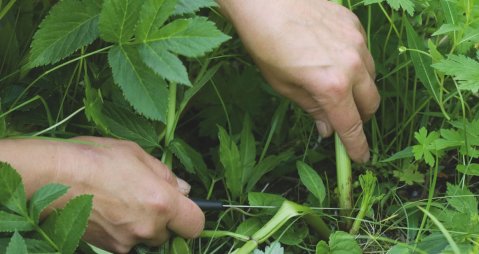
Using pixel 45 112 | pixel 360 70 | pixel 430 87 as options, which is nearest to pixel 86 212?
pixel 45 112

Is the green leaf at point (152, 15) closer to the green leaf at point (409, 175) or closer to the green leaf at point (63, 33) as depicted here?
the green leaf at point (63, 33)

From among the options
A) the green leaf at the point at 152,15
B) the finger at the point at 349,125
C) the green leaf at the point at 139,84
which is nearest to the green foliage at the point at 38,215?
the green leaf at the point at 139,84

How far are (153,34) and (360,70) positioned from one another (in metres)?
0.39

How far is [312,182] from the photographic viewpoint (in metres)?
Answer: 1.35

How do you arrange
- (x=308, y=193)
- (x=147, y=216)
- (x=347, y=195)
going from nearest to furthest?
(x=147, y=216), (x=347, y=195), (x=308, y=193)

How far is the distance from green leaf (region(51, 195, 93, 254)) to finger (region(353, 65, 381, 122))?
538 mm

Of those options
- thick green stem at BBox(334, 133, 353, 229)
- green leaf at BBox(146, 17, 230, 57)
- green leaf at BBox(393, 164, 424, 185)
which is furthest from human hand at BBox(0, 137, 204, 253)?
green leaf at BBox(393, 164, 424, 185)

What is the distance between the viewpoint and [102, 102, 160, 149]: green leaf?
131cm

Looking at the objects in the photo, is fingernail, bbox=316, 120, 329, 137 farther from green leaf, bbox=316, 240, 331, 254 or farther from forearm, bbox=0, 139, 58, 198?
forearm, bbox=0, 139, 58, 198

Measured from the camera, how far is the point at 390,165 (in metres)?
1.47

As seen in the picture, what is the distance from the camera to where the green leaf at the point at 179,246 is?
4.03ft

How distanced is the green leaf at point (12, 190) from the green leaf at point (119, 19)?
0.27 metres

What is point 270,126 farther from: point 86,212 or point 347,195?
point 86,212

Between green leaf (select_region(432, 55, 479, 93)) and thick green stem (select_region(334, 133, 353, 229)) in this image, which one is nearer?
green leaf (select_region(432, 55, 479, 93))
